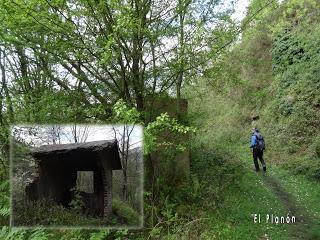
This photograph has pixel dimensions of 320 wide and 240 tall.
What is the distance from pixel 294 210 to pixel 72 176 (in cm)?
811

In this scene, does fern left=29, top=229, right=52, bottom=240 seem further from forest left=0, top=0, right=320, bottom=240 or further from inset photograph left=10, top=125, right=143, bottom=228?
inset photograph left=10, top=125, right=143, bottom=228

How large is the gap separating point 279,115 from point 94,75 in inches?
599

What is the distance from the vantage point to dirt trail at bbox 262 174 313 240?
8961 millimetres

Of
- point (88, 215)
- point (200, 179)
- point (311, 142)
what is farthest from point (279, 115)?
point (88, 215)

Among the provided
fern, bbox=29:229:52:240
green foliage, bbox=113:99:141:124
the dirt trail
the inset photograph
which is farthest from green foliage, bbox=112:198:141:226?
the dirt trail

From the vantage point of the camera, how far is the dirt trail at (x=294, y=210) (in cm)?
896

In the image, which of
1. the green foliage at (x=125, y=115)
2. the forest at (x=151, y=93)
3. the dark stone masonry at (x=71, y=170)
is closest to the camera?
the dark stone masonry at (x=71, y=170)

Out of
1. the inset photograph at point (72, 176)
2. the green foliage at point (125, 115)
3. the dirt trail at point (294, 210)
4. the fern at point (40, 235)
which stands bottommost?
the dirt trail at point (294, 210)

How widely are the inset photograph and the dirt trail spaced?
5406 mm

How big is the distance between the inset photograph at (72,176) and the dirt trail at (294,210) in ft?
17.7

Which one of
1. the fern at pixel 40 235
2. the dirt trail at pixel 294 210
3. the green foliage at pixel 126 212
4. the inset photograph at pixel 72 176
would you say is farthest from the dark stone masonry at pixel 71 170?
the dirt trail at pixel 294 210

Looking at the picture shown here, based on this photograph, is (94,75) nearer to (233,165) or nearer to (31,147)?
(31,147)

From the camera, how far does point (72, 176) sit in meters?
4.23

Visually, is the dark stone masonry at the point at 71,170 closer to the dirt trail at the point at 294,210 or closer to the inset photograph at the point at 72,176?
the inset photograph at the point at 72,176
